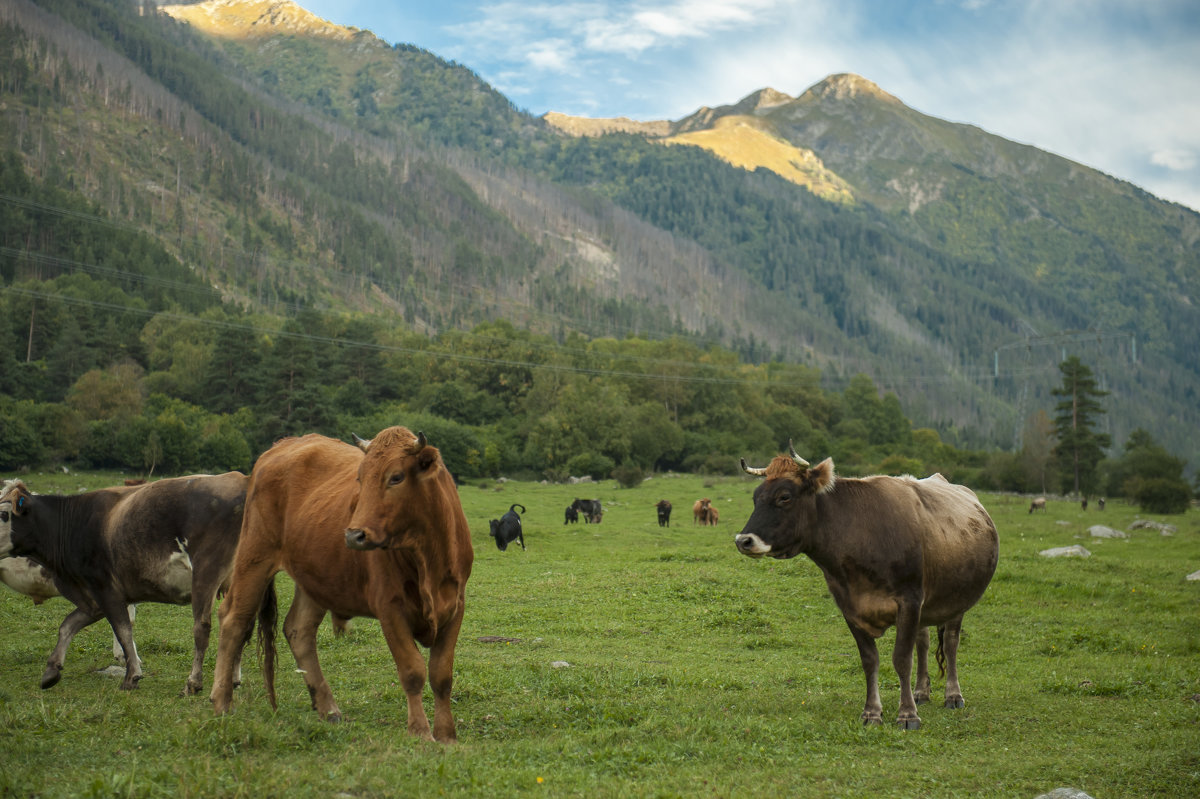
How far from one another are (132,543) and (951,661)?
37.9 feet

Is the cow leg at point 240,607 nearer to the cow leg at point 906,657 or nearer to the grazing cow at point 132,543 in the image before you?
the grazing cow at point 132,543

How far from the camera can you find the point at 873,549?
11.2 metres

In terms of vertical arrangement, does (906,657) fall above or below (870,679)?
above

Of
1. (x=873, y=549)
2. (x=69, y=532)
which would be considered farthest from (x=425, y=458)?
(x=69, y=532)

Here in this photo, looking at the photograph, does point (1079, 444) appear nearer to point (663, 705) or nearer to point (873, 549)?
point (873, 549)

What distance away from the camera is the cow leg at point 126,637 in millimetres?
12281

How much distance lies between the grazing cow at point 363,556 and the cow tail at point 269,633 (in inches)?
0.9

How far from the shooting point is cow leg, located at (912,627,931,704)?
484 inches

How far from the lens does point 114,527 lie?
13.4 meters

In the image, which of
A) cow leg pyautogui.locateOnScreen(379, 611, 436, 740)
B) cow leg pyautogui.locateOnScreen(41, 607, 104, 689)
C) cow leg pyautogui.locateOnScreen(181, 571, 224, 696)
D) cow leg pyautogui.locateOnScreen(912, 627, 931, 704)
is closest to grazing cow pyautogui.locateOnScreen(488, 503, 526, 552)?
cow leg pyautogui.locateOnScreen(41, 607, 104, 689)

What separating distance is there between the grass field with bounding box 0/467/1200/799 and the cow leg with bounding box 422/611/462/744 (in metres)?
0.42

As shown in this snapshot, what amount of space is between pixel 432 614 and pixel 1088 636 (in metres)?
12.9

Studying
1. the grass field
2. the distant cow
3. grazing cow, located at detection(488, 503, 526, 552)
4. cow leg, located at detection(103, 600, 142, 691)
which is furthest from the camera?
A: the distant cow

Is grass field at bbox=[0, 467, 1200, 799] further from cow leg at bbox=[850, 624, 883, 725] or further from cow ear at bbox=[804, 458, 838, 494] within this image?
cow ear at bbox=[804, 458, 838, 494]
